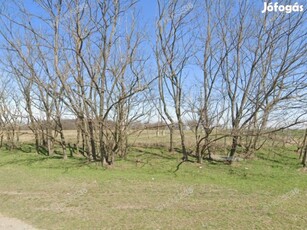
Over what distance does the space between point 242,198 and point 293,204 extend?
108cm

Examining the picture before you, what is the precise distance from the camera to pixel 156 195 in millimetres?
7219

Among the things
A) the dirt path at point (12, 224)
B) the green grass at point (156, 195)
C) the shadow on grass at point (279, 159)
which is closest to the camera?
the dirt path at point (12, 224)

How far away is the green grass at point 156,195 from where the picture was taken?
522cm

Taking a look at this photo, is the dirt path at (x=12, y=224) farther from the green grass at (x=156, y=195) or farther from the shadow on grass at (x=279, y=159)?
the shadow on grass at (x=279, y=159)

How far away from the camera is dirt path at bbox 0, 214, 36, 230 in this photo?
4.95 metres

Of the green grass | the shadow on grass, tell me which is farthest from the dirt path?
the shadow on grass

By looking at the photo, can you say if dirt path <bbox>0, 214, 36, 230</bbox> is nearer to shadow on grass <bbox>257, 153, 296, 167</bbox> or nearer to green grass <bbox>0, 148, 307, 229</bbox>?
green grass <bbox>0, 148, 307, 229</bbox>

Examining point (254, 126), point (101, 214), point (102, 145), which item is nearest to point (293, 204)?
point (101, 214)

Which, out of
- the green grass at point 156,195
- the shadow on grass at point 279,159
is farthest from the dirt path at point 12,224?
the shadow on grass at point 279,159

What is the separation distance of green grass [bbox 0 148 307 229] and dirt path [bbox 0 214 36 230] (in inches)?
6.4

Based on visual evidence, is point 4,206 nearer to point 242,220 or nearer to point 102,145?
point 242,220

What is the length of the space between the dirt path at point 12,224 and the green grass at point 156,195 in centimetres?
16

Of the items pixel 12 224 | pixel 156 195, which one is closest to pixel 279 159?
pixel 156 195

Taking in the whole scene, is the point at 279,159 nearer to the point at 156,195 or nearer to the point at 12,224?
the point at 156,195
